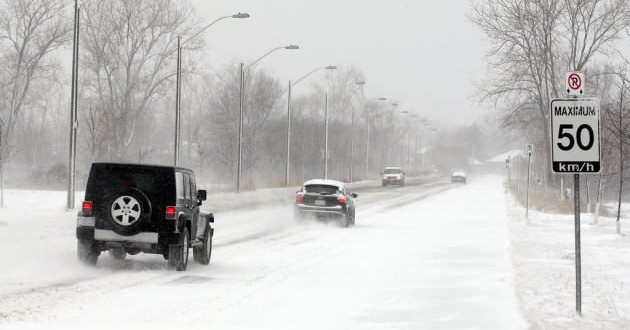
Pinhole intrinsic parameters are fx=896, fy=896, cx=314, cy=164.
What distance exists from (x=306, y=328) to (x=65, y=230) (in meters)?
15.2

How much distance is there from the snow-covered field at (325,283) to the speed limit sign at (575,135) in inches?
73.0

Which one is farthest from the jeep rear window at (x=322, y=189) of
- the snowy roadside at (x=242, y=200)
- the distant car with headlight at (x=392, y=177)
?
the distant car with headlight at (x=392, y=177)

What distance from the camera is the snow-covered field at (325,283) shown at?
10133 mm

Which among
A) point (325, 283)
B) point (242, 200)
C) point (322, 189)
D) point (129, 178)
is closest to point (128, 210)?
point (129, 178)

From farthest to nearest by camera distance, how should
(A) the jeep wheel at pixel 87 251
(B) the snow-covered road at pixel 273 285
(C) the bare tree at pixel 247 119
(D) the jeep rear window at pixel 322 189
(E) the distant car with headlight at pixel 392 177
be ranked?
(E) the distant car with headlight at pixel 392 177 → (C) the bare tree at pixel 247 119 → (D) the jeep rear window at pixel 322 189 → (A) the jeep wheel at pixel 87 251 → (B) the snow-covered road at pixel 273 285

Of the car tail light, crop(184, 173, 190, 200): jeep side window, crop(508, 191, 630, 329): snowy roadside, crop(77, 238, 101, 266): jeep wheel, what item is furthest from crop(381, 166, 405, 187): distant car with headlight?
the car tail light

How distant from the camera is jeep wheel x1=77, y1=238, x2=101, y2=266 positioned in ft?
48.0

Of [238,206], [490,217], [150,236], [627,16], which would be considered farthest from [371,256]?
[627,16]

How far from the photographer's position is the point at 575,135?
11.1m

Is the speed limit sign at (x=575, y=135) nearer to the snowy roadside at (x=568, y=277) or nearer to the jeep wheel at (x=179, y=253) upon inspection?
the snowy roadside at (x=568, y=277)

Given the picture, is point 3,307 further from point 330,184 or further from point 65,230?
point 330,184

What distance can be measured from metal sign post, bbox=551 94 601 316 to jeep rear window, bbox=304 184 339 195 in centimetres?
1854

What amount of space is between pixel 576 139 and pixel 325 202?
1840 cm

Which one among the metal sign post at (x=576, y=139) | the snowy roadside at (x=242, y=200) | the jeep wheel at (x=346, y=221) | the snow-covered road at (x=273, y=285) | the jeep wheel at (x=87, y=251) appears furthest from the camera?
the snowy roadside at (x=242, y=200)
